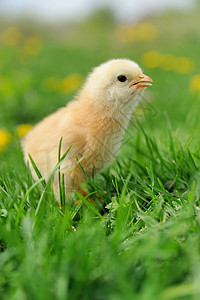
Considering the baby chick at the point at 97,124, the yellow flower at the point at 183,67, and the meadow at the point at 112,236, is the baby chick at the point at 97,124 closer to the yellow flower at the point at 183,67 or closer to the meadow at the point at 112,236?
the meadow at the point at 112,236

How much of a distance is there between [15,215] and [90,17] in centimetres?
1605

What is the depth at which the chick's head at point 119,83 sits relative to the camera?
2014mm

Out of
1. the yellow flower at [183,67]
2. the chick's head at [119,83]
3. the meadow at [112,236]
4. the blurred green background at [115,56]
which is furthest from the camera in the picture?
the yellow flower at [183,67]

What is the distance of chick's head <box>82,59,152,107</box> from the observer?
2.01 meters

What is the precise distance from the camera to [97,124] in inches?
81.0

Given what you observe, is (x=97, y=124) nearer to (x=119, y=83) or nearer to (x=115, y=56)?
(x=119, y=83)

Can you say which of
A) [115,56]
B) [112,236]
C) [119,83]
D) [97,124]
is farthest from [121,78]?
[115,56]

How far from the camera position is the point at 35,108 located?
4754mm

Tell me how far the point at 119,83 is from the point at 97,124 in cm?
26

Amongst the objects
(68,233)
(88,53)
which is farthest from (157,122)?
(88,53)

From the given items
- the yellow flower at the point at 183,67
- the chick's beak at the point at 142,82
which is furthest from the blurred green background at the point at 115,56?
the chick's beak at the point at 142,82

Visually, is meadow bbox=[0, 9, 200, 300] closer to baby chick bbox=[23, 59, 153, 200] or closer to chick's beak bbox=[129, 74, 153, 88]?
baby chick bbox=[23, 59, 153, 200]

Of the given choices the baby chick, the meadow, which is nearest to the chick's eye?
the baby chick

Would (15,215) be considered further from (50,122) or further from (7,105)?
(7,105)
